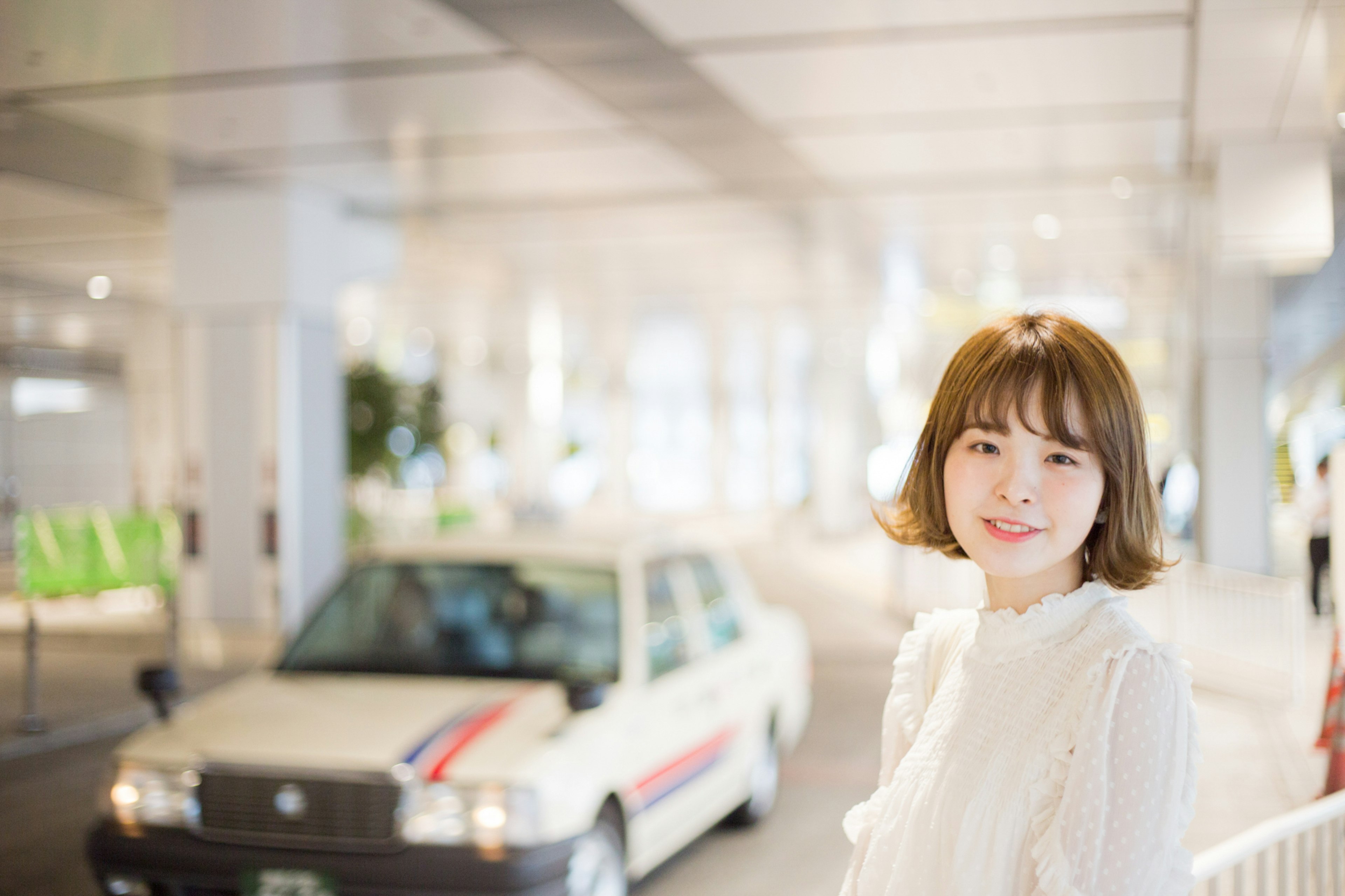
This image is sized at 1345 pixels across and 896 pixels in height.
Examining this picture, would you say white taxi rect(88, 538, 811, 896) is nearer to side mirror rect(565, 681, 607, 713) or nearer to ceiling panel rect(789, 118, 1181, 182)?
side mirror rect(565, 681, 607, 713)

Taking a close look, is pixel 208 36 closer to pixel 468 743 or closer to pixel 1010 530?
pixel 468 743

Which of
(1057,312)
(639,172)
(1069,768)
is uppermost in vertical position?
(639,172)

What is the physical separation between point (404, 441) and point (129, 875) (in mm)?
13242

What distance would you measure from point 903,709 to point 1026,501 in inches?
18.0

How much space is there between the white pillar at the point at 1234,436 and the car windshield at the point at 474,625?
932 cm

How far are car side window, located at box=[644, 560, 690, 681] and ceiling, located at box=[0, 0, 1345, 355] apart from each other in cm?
298

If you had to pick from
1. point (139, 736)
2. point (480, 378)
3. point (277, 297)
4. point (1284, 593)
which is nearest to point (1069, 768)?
point (139, 736)

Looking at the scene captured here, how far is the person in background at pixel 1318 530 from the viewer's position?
1315cm

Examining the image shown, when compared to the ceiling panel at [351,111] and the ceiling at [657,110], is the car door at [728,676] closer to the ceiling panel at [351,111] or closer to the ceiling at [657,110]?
the ceiling at [657,110]

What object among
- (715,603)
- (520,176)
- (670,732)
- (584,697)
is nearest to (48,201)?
(520,176)

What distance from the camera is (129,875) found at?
410cm

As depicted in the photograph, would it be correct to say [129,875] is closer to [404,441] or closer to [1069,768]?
[1069,768]

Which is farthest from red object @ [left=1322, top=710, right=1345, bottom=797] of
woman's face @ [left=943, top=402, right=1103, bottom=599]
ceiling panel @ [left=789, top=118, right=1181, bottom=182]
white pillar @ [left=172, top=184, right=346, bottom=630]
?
white pillar @ [left=172, top=184, right=346, bottom=630]

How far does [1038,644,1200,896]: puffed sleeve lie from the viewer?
1.41 m
